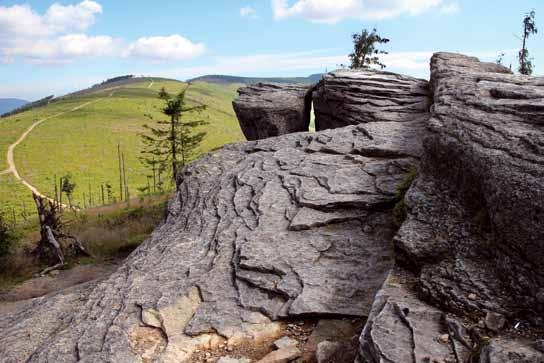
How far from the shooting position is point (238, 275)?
10688mm

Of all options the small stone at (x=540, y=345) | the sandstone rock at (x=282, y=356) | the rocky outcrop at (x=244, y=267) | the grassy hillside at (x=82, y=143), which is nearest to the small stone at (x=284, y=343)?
the sandstone rock at (x=282, y=356)

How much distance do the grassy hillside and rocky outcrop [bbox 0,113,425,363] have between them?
2536 inches

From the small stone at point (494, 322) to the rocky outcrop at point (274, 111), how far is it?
2292 centimetres

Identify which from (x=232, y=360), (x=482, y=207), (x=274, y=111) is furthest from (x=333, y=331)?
(x=274, y=111)

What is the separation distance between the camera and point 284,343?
330 inches

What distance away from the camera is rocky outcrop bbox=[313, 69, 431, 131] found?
22.0 m

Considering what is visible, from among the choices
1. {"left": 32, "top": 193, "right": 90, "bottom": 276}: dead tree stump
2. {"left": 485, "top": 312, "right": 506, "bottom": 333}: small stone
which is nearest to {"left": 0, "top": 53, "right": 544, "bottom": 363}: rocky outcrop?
{"left": 485, "top": 312, "right": 506, "bottom": 333}: small stone

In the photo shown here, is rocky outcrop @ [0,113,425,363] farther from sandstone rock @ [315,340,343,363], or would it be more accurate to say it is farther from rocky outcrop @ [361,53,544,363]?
rocky outcrop @ [361,53,544,363]

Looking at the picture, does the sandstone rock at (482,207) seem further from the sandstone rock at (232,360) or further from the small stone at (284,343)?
the sandstone rock at (232,360)

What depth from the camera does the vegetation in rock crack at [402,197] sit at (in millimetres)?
10961

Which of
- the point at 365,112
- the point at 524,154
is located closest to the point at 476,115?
the point at 524,154

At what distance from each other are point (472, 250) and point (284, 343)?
365 centimetres

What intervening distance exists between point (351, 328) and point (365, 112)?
1573cm

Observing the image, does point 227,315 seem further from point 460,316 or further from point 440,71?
point 440,71
